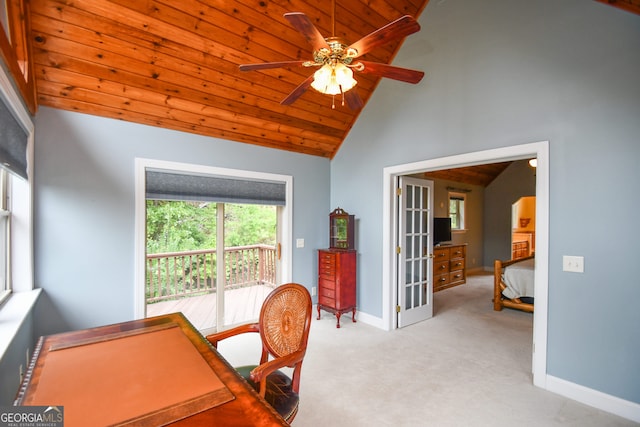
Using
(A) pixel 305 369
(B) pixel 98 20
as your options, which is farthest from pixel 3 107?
(A) pixel 305 369

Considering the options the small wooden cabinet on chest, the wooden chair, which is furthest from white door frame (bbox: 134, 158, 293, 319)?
the wooden chair

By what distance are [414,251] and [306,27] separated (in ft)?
10.3

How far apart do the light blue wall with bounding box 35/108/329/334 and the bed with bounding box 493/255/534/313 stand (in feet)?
15.5

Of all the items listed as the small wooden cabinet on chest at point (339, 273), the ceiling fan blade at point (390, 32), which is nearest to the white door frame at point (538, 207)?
the small wooden cabinet on chest at point (339, 273)

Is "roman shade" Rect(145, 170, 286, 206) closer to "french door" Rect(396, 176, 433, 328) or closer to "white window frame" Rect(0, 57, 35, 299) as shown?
"white window frame" Rect(0, 57, 35, 299)

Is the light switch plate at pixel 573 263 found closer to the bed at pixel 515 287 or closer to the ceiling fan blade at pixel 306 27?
the bed at pixel 515 287

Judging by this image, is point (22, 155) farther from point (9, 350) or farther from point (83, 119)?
point (9, 350)

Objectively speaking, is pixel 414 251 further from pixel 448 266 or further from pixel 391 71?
pixel 391 71

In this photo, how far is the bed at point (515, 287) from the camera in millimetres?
4277

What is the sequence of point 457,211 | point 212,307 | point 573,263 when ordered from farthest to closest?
point 457,211
point 212,307
point 573,263

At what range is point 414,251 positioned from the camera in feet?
13.0

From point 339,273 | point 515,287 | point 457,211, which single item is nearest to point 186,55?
point 339,273

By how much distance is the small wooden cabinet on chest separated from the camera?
3.80 metres

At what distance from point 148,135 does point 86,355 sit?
2.25 m
